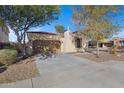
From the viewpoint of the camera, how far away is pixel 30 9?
583 inches

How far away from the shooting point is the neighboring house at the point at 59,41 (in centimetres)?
2176

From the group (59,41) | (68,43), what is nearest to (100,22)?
(68,43)

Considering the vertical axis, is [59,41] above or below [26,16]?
below

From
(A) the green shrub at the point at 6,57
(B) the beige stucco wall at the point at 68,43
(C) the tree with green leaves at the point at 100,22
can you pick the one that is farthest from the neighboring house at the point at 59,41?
(A) the green shrub at the point at 6,57

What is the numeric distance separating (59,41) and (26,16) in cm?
805

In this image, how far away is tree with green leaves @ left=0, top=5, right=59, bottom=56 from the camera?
14.9 m

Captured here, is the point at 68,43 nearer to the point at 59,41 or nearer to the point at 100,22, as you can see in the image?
the point at 59,41

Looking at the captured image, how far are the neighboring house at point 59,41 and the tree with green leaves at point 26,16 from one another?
347 cm

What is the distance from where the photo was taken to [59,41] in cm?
2283

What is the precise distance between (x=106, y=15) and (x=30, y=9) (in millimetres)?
7808

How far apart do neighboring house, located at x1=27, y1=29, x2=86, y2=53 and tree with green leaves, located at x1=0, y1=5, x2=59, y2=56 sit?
347 cm

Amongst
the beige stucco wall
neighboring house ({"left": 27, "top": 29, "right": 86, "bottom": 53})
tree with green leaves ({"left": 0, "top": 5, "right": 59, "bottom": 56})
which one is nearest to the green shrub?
tree with green leaves ({"left": 0, "top": 5, "right": 59, "bottom": 56})

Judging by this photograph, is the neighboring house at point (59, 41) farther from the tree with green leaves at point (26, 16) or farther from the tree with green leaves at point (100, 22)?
the tree with green leaves at point (100, 22)
